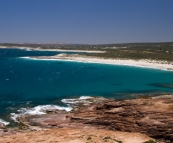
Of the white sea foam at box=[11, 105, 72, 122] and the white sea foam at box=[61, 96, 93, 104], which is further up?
the white sea foam at box=[61, 96, 93, 104]

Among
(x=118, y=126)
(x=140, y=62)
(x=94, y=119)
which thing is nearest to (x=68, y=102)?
(x=94, y=119)

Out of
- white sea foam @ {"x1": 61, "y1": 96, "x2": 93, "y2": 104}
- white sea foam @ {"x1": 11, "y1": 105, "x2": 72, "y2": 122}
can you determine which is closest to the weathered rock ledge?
white sea foam @ {"x1": 11, "y1": 105, "x2": 72, "y2": 122}

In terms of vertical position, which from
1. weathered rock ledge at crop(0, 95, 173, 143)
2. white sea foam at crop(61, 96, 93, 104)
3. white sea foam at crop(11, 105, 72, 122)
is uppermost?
weathered rock ledge at crop(0, 95, 173, 143)

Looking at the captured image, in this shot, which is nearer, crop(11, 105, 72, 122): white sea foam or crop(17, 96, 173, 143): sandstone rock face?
crop(17, 96, 173, 143): sandstone rock face

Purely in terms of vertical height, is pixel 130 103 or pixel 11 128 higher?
pixel 130 103

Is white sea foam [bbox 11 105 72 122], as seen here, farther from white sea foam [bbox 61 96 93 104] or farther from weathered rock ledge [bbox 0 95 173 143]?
white sea foam [bbox 61 96 93 104]

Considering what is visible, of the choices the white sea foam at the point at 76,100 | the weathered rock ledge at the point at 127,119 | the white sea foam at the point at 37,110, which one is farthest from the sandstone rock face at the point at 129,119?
the white sea foam at the point at 76,100

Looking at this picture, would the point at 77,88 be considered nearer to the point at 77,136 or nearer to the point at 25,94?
the point at 25,94
